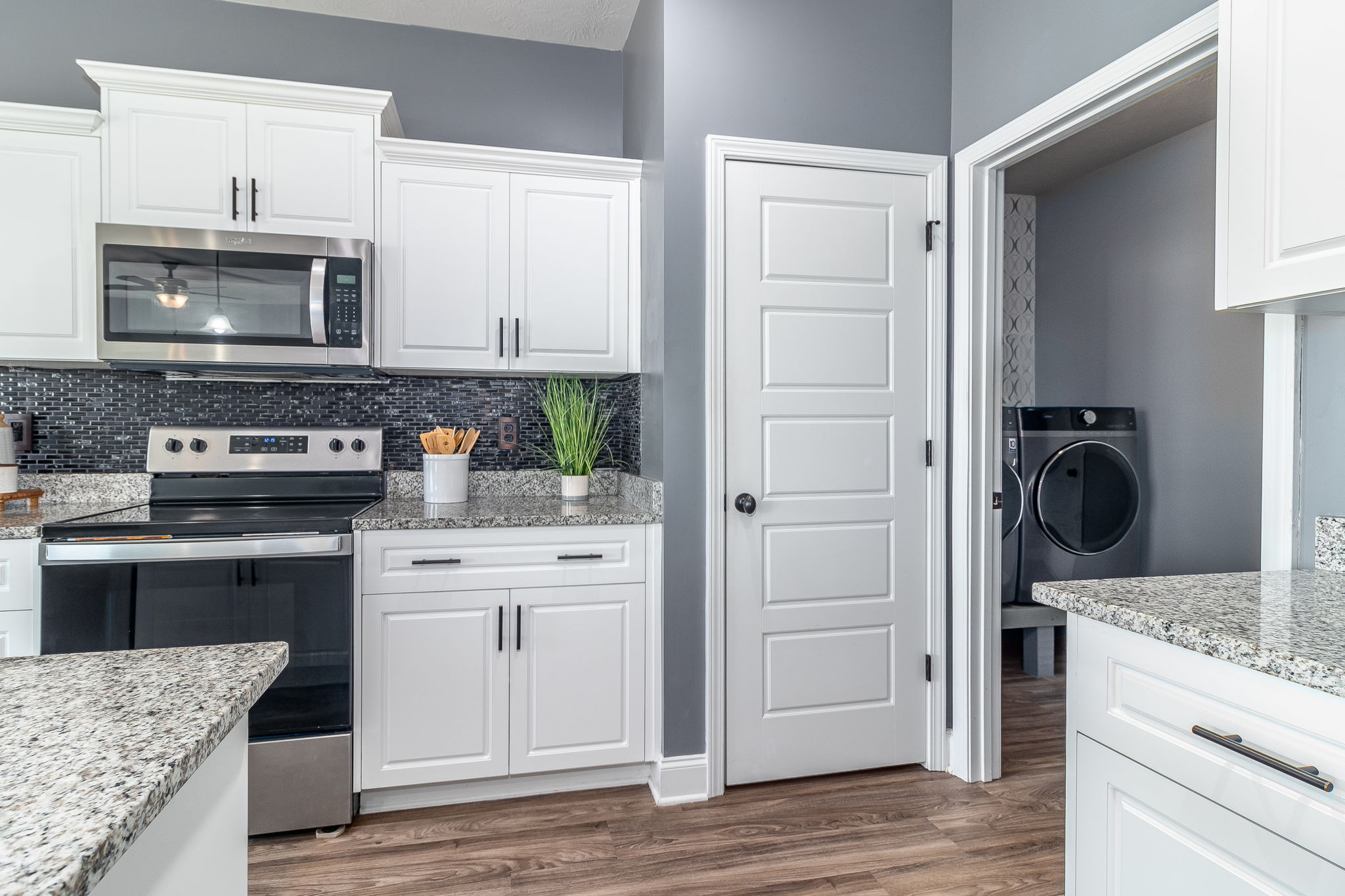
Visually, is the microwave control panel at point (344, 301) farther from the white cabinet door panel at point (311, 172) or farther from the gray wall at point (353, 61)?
the gray wall at point (353, 61)

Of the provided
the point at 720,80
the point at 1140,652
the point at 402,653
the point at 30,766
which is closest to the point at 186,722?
the point at 30,766

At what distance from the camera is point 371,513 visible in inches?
87.3

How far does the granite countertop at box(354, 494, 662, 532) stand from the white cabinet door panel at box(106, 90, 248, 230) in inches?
42.4

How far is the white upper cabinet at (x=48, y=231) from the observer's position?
220 cm

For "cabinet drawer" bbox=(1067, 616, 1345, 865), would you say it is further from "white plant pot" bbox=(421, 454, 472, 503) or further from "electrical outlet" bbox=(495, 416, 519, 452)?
"electrical outlet" bbox=(495, 416, 519, 452)

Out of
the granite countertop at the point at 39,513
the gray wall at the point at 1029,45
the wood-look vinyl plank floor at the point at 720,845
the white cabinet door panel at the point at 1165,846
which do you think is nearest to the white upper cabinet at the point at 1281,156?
the gray wall at the point at 1029,45

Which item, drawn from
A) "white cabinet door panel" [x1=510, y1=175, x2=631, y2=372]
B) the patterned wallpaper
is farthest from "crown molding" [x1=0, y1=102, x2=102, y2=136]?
the patterned wallpaper

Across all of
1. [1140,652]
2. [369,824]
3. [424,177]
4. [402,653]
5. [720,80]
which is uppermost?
[720,80]

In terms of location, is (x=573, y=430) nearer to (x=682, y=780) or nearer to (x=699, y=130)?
(x=699, y=130)

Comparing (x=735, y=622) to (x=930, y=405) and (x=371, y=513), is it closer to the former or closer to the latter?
(x=930, y=405)

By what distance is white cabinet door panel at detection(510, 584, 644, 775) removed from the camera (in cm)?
220

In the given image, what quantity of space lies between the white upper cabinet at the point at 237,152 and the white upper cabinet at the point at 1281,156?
7.59ft

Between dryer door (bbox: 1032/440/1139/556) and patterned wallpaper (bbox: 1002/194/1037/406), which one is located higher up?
patterned wallpaper (bbox: 1002/194/1037/406)

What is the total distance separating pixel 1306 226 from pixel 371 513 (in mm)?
2302
